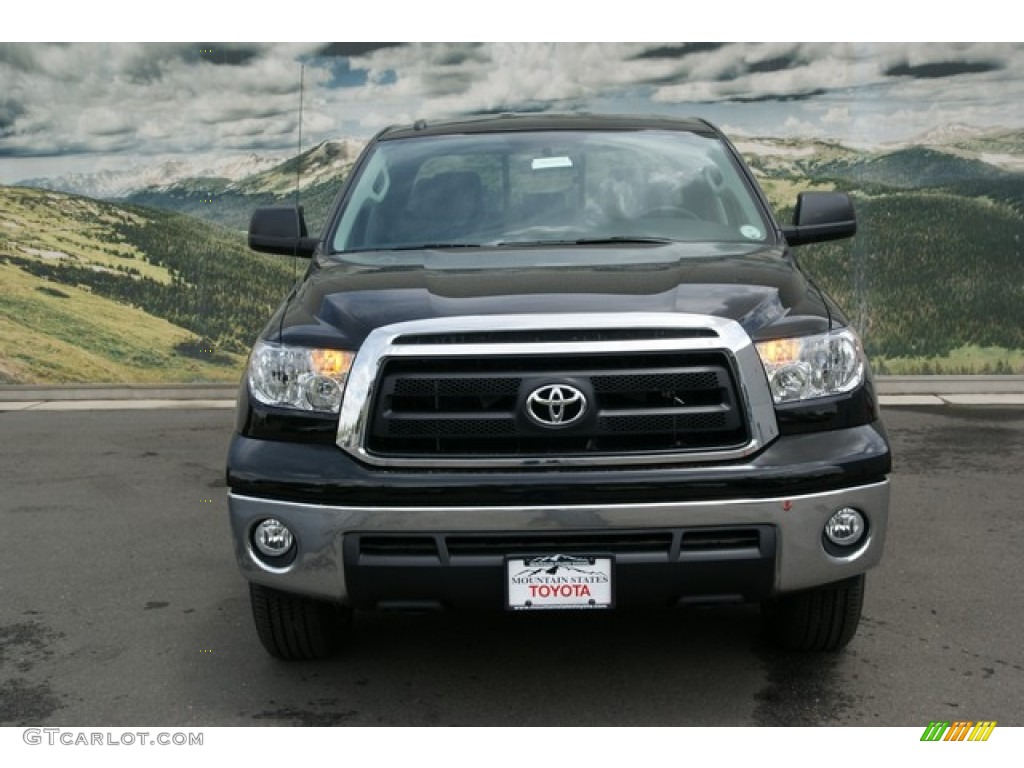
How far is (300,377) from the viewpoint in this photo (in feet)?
13.3

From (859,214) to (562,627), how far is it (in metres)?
8.48

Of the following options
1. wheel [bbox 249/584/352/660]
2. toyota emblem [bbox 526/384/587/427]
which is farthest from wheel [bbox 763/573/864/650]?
wheel [bbox 249/584/352/660]

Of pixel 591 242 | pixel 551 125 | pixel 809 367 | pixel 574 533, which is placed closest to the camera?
pixel 574 533

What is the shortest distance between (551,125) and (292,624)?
2.54 meters

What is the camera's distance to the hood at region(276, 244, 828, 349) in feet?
13.2

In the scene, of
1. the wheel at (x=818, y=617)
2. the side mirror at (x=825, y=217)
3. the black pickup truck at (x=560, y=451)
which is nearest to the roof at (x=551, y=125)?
the side mirror at (x=825, y=217)

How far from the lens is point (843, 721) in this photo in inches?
157

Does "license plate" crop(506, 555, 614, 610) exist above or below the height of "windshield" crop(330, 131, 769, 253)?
below

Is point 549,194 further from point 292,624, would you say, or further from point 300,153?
point 300,153

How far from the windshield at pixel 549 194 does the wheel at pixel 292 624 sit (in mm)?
1460

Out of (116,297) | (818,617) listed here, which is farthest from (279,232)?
(116,297)

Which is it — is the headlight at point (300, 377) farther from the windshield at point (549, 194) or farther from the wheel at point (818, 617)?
the wheel at point (818, 617)

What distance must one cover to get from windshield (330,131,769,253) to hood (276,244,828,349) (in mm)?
312
